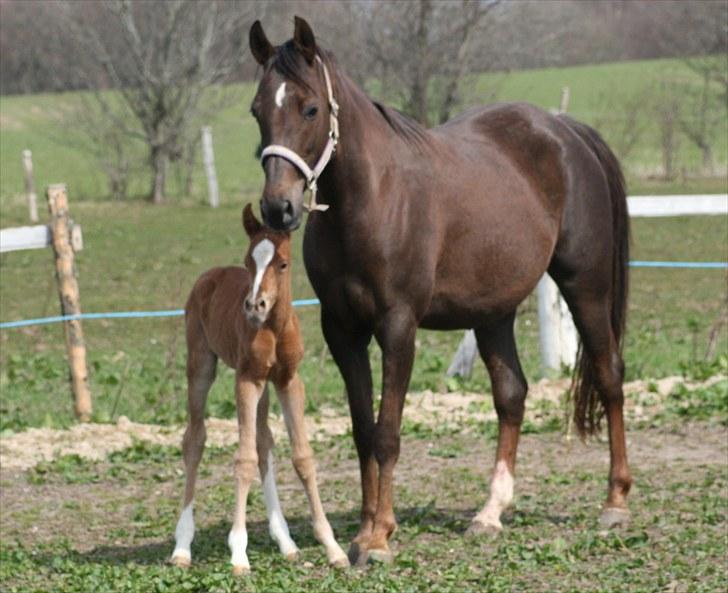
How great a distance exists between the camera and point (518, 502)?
23.7 ft

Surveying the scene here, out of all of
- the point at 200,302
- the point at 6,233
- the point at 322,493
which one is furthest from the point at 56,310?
the point at 200,302

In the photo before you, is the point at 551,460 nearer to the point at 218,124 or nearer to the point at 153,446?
the point at 153,446

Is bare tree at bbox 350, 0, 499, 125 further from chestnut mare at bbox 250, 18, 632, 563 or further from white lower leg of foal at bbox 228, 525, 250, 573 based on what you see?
white lower leg of foal at bbox 228, 525, 250, 573

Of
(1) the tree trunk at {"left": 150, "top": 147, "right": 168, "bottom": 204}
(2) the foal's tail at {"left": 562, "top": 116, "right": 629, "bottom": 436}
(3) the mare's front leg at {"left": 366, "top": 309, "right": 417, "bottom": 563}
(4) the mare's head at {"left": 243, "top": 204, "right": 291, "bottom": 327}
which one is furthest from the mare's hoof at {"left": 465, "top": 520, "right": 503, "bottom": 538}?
(1) the tree trunk at {"left": 150, "top": 147, "right": 168, "bottom": 204}

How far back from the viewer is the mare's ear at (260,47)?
562cm

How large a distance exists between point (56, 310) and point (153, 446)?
6.59m

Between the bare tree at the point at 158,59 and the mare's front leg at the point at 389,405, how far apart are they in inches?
979

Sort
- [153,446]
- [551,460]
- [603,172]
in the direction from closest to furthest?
[603,172], [551,460], [153,446]

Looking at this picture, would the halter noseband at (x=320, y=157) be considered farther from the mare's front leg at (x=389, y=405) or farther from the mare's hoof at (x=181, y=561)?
the mare's hoof at (x=181, y=561)

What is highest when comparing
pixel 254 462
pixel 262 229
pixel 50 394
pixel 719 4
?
pixel 719 4

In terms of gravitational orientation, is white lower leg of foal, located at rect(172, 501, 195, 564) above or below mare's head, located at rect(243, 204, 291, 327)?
below

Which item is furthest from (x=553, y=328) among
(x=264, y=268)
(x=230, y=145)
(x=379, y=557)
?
(x=230, y=145)

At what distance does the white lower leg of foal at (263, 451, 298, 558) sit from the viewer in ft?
19.8

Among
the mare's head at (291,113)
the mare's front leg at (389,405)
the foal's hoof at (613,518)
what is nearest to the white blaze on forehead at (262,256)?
the mare's head at (291,113)
